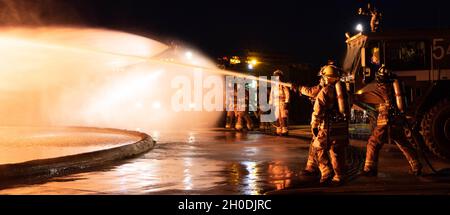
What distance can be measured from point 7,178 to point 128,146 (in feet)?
11.1

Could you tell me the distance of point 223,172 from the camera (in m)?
8.59

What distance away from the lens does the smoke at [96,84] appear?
68.5ft

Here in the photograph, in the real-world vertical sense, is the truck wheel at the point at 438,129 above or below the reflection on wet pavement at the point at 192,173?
above

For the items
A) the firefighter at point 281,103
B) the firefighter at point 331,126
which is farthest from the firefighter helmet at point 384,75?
the firefighter at point 281,103

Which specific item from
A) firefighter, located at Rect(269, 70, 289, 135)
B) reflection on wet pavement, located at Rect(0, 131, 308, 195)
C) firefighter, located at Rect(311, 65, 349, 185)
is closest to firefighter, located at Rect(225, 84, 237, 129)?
firefighter, located at Rect(269, 70, 289, 135)

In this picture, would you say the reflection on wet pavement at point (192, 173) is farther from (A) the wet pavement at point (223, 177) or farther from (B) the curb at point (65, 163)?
(B) the curb at point (65, 163)

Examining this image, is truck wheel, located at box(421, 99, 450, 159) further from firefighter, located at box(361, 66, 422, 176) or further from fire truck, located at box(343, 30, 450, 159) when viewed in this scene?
firefighter, located at box(361, 66, 422, 176)

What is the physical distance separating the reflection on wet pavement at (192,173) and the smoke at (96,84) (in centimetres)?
892

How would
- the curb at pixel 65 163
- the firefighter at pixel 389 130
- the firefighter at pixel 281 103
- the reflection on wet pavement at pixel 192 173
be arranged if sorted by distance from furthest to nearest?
1. the firefighter at pixel 281 103
2. the firefighter at pixel 389 130
3. the curb at pixel 65 163
4. the reflection on wet pavement at pixel 192 173

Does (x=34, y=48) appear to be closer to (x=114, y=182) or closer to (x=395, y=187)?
(x=114, y=182)

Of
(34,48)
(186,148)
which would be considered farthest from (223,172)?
(34,48)

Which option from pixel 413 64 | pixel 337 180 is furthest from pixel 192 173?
pixel 413 64

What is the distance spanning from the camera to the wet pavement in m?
6.84

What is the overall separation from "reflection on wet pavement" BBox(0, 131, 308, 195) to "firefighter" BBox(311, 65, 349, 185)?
2.06 feet
